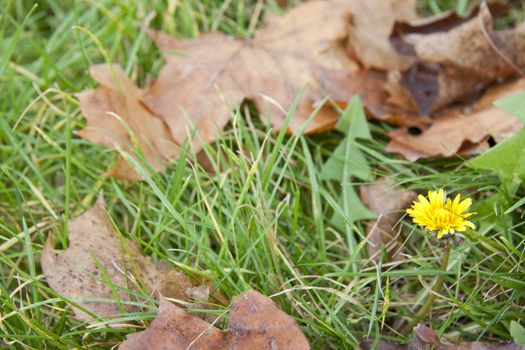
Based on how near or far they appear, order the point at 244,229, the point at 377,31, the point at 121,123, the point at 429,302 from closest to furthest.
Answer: the point at 429,302, the point at 244,229, the point at 121,123, the point at 377,31

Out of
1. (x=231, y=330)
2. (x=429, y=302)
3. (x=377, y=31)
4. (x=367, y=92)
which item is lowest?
(x=429, y=302)

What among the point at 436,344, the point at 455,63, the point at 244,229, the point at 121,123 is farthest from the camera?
the point at 455,63

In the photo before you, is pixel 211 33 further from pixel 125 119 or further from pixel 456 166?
pixel 456 166

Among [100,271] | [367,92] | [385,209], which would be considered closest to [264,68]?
[367,92]

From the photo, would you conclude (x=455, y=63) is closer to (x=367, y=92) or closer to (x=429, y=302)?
(x=367, y=92)

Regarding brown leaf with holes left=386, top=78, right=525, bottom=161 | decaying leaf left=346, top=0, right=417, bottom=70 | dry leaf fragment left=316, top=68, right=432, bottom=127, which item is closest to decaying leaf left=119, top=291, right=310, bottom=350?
brown leaf with holes left=386, top=78, right=525, bottom=161

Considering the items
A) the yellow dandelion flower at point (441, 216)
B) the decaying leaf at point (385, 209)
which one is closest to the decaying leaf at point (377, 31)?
the decaying leaf at point (385, 209)
